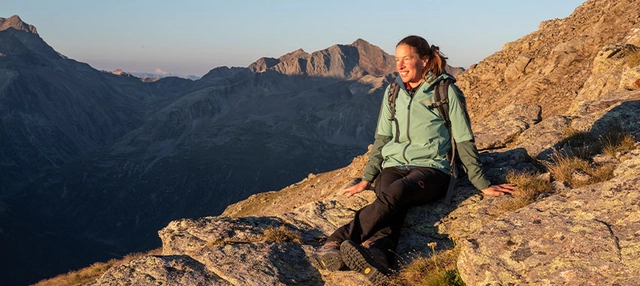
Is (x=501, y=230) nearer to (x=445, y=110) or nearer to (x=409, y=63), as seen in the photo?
(x=445, y=110)

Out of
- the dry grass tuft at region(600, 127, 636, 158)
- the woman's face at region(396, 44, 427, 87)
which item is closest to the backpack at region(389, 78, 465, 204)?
the woman's face at region(396, 44, 427, 87)

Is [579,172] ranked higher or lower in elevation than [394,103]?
lower

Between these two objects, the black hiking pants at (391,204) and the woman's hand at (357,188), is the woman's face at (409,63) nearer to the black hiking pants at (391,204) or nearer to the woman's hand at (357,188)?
the black hiking pants at (391,204)

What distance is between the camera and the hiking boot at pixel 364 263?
6246 mm

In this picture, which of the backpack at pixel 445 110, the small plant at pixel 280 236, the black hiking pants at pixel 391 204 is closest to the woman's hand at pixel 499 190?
the backpack at pixel 445 110

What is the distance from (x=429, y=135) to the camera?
8211mm

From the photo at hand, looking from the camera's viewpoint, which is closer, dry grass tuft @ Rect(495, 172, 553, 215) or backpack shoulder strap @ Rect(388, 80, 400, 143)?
dry grass tuft @ Rect(495, 172, 553, 215)

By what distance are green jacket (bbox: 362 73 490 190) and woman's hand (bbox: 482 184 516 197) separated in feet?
0.30

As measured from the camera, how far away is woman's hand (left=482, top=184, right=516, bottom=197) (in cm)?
802

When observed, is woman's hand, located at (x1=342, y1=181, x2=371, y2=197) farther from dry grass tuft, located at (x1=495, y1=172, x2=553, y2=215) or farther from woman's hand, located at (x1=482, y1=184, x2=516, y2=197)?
dry grass tuft, located at (x1=495, y1=172, x2=553, y2=215)

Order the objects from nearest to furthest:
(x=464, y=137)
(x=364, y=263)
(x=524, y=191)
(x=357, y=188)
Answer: (x=364, y=263) → (x=524, y=191) → (x=464, y=137) → (x=357, y=188)

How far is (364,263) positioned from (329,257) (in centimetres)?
67

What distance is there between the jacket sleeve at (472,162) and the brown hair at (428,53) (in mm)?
1361

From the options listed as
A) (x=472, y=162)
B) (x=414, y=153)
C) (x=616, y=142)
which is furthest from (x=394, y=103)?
(x=616, y=142)
